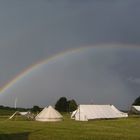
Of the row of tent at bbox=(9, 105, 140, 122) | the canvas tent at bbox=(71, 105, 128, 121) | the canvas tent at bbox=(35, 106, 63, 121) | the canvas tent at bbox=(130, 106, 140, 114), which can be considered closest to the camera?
the canvas tent at bbox=(35, 106, 63, 121)

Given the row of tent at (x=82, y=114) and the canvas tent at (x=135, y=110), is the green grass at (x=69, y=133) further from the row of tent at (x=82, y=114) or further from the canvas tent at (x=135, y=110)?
the canvas tent at (x=135, y=110)

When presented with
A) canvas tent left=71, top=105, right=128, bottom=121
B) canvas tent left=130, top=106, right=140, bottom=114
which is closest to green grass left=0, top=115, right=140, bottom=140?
canvas tent left=71, top=105, right=128, bottom=121

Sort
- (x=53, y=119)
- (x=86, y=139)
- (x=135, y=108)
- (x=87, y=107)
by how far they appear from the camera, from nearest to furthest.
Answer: (x=86, y=139) < (x=53, y=119) < (x=87, y=107) < (x=135, y=108)

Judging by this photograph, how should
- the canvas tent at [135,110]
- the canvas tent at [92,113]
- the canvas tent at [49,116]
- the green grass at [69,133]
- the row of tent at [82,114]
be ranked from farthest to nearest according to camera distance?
the canvas tent at [135,110] < the canvas tent at [92,113] < the row of tent at [82,114] < the canvas tent at [49,116] < the green grass at [69,133]

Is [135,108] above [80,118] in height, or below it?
above

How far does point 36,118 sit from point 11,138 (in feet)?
204

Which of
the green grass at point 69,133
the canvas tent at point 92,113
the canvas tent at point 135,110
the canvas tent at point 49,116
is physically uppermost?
the canvas tent at point 135,110

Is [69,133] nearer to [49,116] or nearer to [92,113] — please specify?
[49,116]

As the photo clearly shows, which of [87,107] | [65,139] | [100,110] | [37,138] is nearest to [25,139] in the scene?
[37,138]

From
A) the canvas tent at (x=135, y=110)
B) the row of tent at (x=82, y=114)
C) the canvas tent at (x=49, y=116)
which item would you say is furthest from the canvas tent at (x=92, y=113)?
the canvas tent at (x=135, y=110)

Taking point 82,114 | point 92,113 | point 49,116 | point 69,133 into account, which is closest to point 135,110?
point 92,113

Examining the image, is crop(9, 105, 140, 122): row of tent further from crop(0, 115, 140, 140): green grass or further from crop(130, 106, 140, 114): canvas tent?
crop(130, 106, 140, 114): canvas tent

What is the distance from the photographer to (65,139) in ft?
118

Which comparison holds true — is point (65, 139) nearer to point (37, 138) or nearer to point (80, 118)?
point (37, 138)
